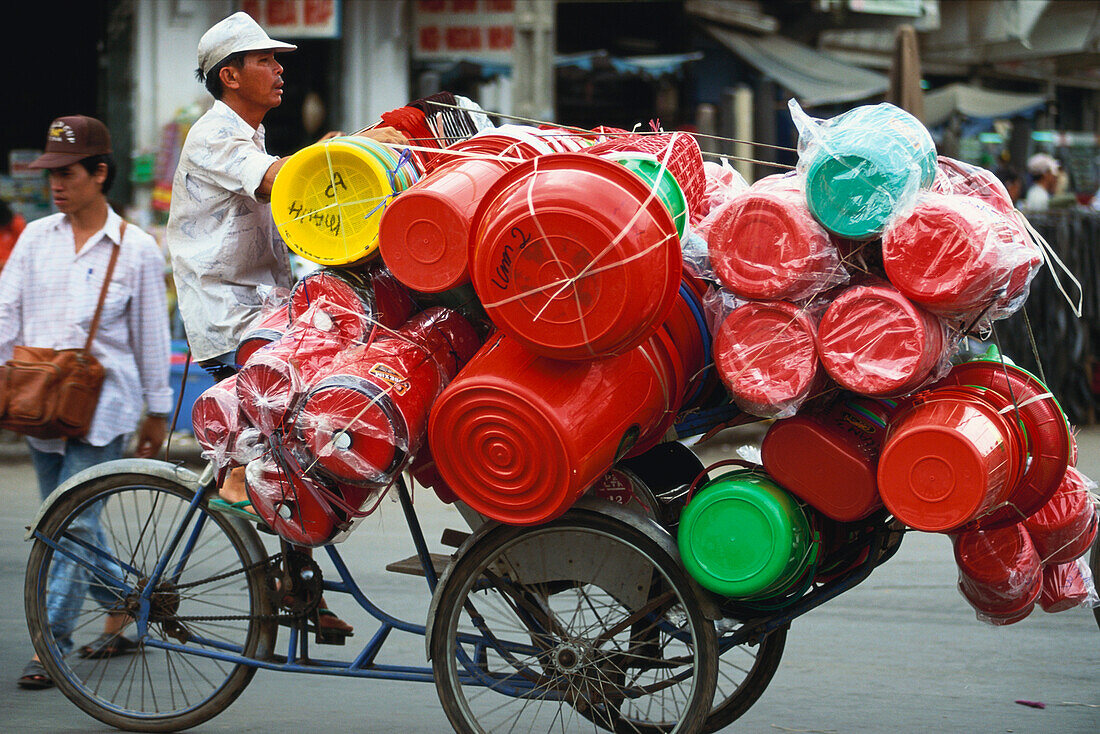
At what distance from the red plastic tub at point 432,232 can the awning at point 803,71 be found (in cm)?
1164

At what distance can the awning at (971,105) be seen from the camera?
16078 millimetres

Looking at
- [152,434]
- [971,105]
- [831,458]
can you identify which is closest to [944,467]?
[831,458]

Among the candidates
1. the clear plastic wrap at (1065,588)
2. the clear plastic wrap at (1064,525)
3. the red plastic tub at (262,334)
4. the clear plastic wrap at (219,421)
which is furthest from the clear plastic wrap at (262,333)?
the clear plastic wrap at (1065,588)

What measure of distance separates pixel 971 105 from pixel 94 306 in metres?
14.4

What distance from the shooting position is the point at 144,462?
3.49m

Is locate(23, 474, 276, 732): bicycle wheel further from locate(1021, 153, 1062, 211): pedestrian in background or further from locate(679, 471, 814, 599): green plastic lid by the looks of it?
locate(1021, 153, 1062, 211): pedestrian in background

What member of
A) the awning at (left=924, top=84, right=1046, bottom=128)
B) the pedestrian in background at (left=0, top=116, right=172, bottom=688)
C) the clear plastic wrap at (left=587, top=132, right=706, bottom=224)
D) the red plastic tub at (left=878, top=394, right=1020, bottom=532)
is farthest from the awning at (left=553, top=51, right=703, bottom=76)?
the red plastic tub at (left=878, top=394, right=1020, bottom=532)

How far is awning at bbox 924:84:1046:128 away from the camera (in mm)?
16078

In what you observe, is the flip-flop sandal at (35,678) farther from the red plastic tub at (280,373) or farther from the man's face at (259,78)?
the man's face at (259,78)

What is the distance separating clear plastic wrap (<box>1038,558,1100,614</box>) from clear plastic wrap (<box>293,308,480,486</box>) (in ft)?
5.40

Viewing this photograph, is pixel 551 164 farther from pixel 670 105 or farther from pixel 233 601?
pixel 670 105

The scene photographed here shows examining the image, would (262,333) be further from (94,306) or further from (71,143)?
(71,143)

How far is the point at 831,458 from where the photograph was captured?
9.16 feet

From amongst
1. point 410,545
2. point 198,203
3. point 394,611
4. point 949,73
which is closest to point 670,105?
point 949,73
